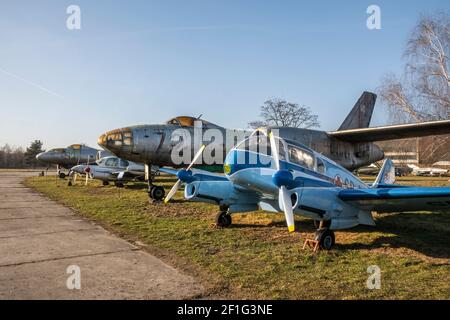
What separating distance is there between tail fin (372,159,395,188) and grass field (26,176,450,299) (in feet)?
4.36

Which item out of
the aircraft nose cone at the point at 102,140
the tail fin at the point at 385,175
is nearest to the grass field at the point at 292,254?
the tail fin at the point at 385,175

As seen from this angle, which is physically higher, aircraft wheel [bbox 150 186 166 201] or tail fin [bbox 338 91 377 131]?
tail fin [bbox 338 91 377 131]

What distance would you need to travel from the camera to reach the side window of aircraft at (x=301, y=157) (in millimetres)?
8062

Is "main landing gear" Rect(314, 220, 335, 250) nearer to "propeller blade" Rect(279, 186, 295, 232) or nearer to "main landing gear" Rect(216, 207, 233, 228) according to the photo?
"propeller blade" Rect(279, 186, 295, 232)

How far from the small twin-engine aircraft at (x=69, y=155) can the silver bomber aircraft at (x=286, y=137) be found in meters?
24.0

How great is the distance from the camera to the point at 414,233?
9383 mm

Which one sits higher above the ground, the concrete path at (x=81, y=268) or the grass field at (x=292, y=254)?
the concrete path at (x=81, y=268)

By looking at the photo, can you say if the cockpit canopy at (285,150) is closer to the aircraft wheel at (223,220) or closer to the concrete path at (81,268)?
the aircraft wheel at (223,220)

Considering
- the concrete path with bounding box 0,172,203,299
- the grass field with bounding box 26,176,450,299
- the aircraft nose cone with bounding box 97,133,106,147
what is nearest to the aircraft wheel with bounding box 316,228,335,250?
the grass field with bounding box 26,176,450,299

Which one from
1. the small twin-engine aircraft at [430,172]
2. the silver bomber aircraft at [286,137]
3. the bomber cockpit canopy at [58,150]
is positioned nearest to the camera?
the silver bomber aircraft at [286,137]

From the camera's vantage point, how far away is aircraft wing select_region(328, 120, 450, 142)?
13.7 m

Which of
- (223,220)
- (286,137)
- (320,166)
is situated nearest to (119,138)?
(223,220)
